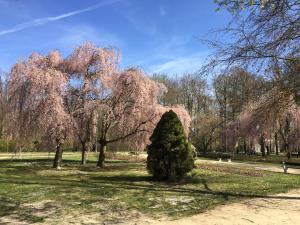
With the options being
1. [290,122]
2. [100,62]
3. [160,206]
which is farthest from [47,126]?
[290,122]

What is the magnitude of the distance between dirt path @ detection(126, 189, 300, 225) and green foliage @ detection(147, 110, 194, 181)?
184 inches

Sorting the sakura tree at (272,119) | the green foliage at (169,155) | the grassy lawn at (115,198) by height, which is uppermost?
the sakura tree at (272,119)

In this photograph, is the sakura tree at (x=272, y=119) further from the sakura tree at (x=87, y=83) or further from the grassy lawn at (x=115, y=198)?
the sakura tree at (x=87, y=83)

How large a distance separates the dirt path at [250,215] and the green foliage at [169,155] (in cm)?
468

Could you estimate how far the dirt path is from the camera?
8.72 meters

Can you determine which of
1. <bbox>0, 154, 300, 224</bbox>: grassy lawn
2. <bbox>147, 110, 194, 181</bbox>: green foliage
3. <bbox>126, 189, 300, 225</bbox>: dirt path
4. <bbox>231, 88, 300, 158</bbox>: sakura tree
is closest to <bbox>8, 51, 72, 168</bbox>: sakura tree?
<bbox>0, 154, 300, 224</bbox>: grassy lawn

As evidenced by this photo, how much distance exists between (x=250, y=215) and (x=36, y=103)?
14.3 m

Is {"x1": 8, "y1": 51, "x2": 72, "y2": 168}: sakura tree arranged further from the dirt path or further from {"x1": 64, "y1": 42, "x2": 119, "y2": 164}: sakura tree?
the dirt path

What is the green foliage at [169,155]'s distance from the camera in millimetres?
15898

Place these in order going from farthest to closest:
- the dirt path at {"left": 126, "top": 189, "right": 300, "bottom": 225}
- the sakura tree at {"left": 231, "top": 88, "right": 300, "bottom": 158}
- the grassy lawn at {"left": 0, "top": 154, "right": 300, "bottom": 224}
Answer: the sakura tree at {"left": 231, "top": 88, "right": 300, "bottom": 158}
the grassy lawn at {"left": 0, "top": 154, "right": 300, "bottom": 224}
the dirt path at {"left": 126, "top": 189, "right": 300, "bottom": 225}

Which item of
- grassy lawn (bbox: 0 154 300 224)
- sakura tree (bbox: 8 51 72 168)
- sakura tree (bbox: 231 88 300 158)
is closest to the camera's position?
grassy lawn (bbox: 0 154 300 224)

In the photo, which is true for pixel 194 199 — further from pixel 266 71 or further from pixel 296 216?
pixel 266 71

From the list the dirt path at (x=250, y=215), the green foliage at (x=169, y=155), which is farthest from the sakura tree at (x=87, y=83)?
the dirt path at (x=250, y=215)

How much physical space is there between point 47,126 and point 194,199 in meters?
11.3
